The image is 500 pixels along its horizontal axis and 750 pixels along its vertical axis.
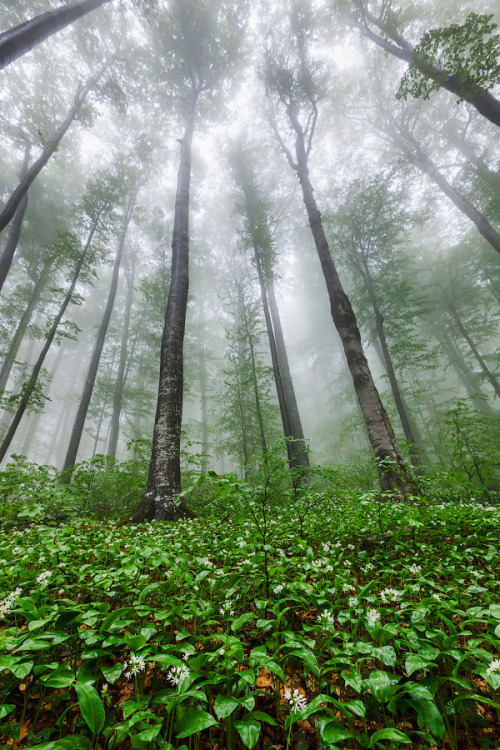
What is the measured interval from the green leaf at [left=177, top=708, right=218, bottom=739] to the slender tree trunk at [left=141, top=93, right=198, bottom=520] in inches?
152

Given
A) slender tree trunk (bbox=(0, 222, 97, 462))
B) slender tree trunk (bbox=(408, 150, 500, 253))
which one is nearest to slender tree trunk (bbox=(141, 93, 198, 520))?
slender tree trunk (bbox=(0, 222, 97, 462))

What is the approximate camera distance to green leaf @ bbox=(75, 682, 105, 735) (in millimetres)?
1024

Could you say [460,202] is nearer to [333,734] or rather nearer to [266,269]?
[266,269]

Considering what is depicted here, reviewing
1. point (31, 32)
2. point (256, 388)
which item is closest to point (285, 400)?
point (256, 388)

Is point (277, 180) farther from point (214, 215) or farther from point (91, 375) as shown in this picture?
point (91, 375)

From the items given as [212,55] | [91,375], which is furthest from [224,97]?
[91,375]

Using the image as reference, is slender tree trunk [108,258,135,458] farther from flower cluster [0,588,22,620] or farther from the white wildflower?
the white wildflower

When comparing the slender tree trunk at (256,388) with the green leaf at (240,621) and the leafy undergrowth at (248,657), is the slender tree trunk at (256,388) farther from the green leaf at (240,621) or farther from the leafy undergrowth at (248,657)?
the green leaf at (240,621)

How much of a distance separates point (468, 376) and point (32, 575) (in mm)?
20096

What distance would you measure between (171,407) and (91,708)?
190 inches

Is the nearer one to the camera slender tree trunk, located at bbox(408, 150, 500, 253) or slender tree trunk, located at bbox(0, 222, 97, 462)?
slender tree trunk, located at bbox(0, 222, 97, 462)

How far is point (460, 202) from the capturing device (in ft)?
42.0

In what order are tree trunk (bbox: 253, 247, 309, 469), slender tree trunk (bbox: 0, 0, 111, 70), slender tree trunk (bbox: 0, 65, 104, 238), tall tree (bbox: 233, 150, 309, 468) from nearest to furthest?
1. slender tree trunk (bbox: 0, 0, 111, 70)
2. slender tree trunk (bbox: 0, 65, 104, 238)
3. tree trunk (bbox: 253, 247, 309, 469)
4. tall tree (bbox: 233, 150, 309, 468)

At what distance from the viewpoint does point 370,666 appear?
1677mm
